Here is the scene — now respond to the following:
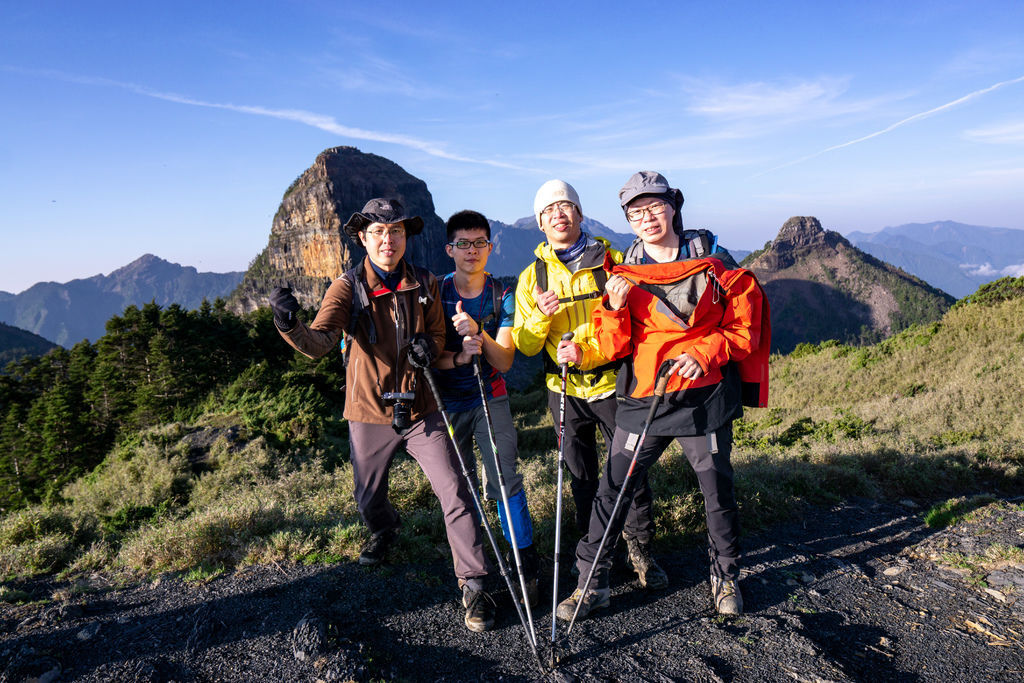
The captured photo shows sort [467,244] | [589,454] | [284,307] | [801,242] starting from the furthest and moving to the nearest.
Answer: [801,242]
[589,454]
[467,244]
[284,307]

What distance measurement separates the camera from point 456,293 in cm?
423

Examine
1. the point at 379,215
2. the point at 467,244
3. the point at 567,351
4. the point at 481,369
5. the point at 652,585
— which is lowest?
the point at 652,585

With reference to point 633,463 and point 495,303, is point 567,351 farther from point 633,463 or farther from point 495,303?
point 633,463

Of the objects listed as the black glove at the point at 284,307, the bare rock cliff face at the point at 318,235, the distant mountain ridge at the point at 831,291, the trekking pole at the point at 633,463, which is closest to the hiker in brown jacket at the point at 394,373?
the black glove at the point at 284,307

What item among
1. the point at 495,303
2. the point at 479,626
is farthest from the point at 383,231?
the point at 479,626

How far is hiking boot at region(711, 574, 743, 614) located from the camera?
3.71 metres

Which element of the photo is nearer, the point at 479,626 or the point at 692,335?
the point at 692,335

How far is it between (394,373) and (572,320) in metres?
1.33

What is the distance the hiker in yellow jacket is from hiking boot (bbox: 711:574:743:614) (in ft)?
1.36

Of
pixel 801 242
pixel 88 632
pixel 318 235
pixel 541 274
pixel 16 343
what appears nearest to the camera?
pixel 88 632

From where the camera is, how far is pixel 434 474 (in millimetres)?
3803

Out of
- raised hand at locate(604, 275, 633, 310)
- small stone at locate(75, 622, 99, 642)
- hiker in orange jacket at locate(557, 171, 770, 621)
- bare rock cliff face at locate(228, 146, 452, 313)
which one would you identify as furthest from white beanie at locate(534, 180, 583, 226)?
bare rock cliff face at locate(228, 146, 452, 313)

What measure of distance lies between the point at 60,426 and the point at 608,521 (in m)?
24.1

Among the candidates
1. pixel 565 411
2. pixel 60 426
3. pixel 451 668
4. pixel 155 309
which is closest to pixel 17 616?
pixel 451 668
